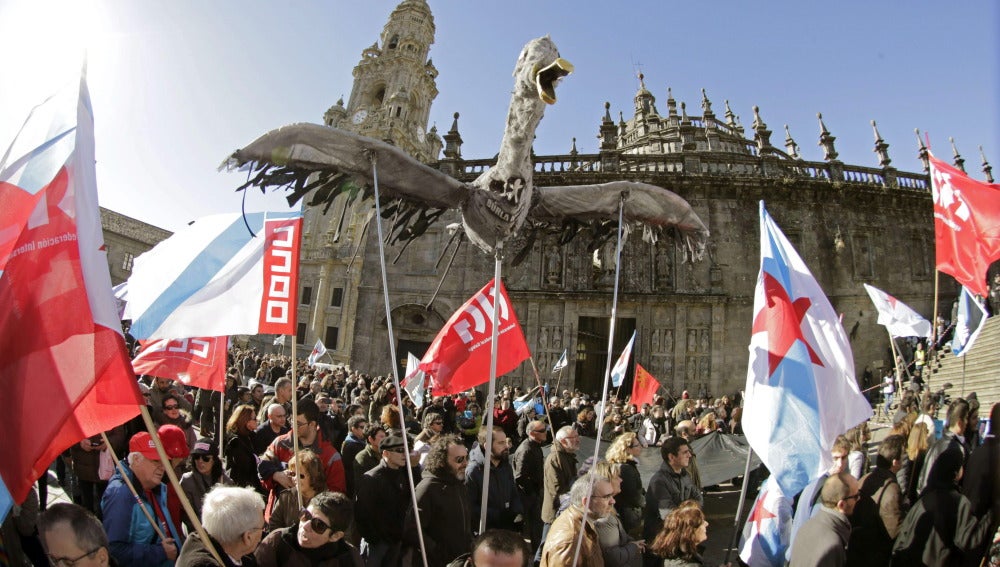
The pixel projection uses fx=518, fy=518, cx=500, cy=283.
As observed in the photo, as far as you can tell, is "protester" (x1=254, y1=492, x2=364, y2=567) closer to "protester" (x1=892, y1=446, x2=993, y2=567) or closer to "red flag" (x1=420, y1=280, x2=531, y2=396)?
"red flag" (x1=420, y1=280, x2=531, y2=396)

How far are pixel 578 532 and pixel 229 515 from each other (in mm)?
1760

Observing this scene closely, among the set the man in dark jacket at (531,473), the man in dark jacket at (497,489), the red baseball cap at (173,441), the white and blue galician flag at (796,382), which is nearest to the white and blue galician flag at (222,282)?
the red baseball cap at (173,441)

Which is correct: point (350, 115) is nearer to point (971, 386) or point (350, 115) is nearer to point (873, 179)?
point (873, 179)

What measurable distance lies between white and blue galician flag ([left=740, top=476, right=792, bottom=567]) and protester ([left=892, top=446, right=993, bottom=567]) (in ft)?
2.32

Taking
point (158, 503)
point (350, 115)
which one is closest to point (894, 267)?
point (158, 503)

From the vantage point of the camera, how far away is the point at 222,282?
4250 millimetres

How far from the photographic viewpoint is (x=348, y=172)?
319 cm

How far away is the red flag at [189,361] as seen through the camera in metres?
5.11

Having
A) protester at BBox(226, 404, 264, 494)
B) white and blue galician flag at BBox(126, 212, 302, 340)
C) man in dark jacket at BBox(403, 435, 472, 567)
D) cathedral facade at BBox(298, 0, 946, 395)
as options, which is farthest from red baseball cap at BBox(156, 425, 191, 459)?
cathedral facade at BBox(298, 0, 946, 395)

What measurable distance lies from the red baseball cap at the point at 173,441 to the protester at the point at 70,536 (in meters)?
1.55

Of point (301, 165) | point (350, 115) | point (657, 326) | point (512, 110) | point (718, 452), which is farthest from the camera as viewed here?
point (350, 115)

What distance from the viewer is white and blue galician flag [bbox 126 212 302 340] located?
159 inches

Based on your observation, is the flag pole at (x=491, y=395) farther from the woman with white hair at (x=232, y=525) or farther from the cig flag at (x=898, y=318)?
the cig flag at (x=898, y=318)

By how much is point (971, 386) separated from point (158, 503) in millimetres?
17372
